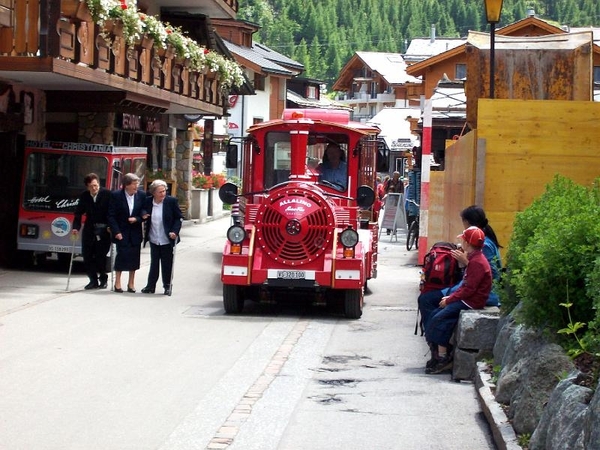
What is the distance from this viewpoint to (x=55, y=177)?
20.4 m

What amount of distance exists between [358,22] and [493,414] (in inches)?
6045

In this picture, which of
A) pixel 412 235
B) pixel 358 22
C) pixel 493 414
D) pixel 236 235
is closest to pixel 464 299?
pixel 493 414

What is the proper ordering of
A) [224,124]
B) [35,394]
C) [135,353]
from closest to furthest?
[35,394], [135,353], [224,124]

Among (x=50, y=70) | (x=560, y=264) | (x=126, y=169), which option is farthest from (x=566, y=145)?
(x=126, y=169)

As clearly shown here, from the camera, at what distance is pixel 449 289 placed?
39.0ft

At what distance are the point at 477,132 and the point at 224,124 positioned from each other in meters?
42.2

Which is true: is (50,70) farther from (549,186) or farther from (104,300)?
→ (549,186)

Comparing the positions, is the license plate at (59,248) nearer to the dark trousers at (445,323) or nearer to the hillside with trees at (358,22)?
the dark trousers at (445,323)

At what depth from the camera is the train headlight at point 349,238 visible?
49.9 feet

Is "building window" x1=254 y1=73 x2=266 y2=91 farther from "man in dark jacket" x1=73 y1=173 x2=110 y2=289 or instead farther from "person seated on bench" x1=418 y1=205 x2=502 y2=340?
"person seated on bench" x1=418 y1=205 x2=502 y2=340

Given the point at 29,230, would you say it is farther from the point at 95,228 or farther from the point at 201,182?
the point at 201,182

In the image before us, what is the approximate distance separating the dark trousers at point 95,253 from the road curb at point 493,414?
28.1 feet

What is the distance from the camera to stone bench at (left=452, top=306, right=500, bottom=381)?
10656mm

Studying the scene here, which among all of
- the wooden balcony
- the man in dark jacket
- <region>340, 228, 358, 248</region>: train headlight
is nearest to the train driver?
<region>340, 228, 358, 248</region>: train headlight
